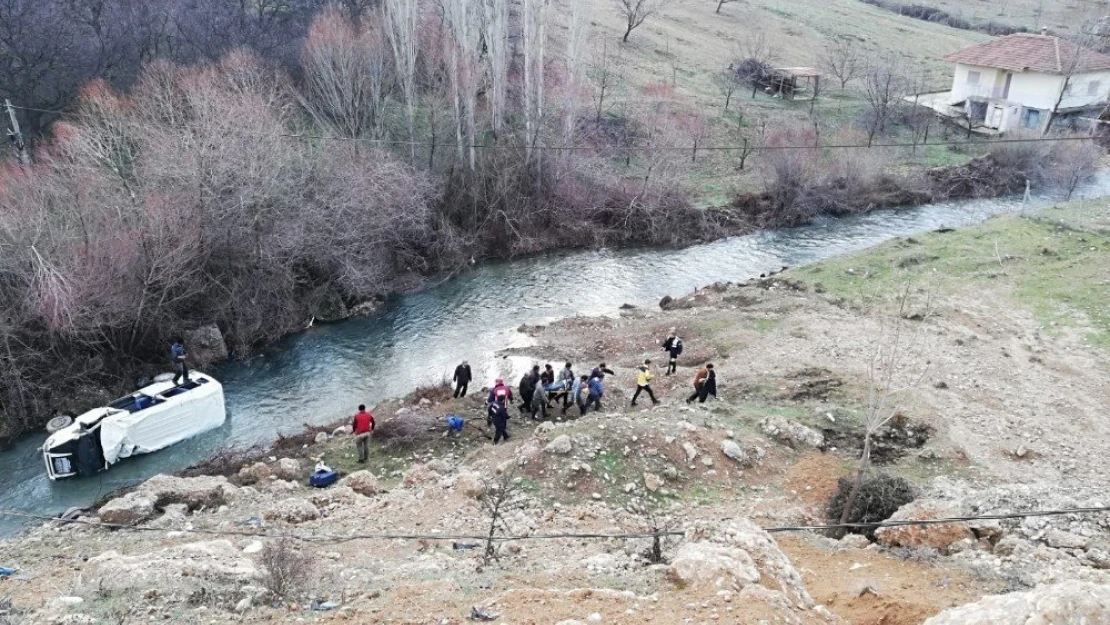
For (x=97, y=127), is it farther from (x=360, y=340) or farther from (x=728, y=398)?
(x=728, y=398)

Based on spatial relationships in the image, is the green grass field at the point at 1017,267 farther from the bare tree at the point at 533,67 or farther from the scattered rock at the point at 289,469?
the scattered rock at the point at 289,469

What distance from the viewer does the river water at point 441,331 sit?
70.0 feet

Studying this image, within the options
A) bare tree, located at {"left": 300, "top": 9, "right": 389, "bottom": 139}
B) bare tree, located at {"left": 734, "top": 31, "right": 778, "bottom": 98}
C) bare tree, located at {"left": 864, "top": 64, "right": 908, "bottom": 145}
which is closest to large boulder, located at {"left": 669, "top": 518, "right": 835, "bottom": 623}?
bare tree, located at {"left": 300, "top": 9, "right": 389, "bottom": 139}

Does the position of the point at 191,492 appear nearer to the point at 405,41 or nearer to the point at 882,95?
the point at 405,41

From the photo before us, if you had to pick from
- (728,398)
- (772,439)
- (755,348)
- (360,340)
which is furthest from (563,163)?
(772,439)

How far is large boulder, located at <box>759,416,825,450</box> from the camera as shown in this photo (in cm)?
1812

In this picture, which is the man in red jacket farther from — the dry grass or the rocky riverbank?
the dry grass

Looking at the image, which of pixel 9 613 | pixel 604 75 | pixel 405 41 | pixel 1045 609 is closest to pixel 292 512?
pixel 9 613

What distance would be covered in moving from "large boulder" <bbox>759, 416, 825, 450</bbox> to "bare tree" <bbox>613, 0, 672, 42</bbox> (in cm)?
4522

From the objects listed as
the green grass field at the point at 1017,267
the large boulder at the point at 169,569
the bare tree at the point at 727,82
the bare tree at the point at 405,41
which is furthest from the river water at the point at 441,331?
the bare tree at the point at 727,82

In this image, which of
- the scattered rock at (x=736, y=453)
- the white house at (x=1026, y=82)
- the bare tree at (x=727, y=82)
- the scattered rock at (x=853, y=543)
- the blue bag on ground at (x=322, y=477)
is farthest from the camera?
the bare tree at (x=727, y=82)

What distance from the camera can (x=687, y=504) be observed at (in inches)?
620

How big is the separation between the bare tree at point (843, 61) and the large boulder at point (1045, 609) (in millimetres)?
55742

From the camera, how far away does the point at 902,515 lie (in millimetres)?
14102
